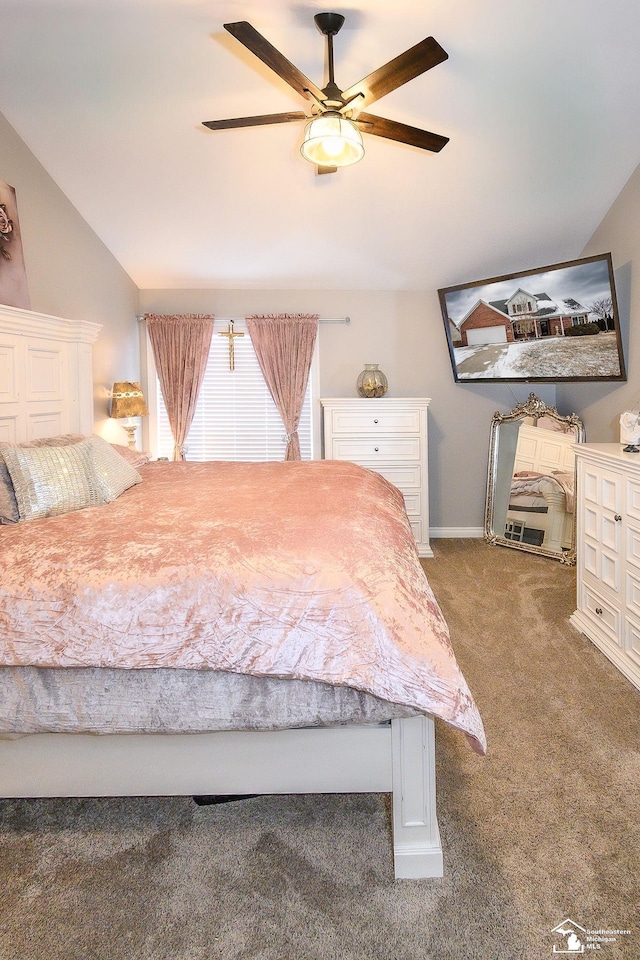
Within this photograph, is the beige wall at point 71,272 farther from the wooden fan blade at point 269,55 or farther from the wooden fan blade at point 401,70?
the wooden fan blade at point 401,70

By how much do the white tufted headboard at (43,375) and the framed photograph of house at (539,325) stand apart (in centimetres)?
280

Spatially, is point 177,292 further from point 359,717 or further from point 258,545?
point 359,717

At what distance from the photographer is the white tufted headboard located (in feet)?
9.75

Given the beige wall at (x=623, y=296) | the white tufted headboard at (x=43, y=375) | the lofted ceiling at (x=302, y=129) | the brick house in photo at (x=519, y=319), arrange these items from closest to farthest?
the lofted ceiling at (x=302, y=129)
the white tufted headboard at (x=43, y=375)
the beige wall at (x=623, y=296)
the brick house in photo at (x=519, y=319)

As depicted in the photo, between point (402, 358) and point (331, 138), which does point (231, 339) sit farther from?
point (331, 138)

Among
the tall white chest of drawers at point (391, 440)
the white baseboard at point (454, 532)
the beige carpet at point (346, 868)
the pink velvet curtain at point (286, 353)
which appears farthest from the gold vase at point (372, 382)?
the beige carpet at point (346, 868)

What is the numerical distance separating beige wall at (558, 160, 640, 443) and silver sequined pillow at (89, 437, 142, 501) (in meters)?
3.05

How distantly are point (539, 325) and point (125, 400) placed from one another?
10.1 feet

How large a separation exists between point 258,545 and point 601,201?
12.0 ft

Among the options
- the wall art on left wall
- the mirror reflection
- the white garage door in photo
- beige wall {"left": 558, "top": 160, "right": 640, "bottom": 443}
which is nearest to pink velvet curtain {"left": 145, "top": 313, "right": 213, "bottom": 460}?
the wall art on left wall

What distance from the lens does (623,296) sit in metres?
3.75

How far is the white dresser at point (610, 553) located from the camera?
2.66 meters

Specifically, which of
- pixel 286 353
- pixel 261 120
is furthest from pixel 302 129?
pixel 286 353

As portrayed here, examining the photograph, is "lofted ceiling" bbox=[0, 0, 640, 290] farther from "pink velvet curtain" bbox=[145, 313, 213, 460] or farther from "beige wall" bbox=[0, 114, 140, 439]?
"pink velvet curtain" bbox=[145, 313, 213, 460]
